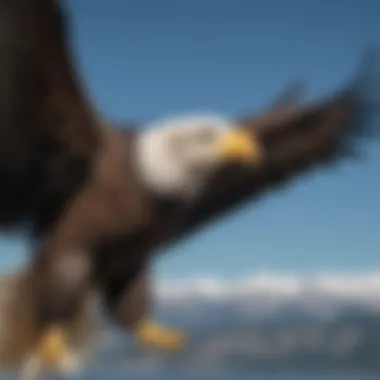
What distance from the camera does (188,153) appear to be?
98 cm

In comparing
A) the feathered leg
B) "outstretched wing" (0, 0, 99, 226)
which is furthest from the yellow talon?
"outstretched wing" (0, 0, 99, 226)

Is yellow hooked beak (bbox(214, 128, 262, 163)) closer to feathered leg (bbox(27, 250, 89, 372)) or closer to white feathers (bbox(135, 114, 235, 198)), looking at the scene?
white feathers (bbox(135, 114, 235, 198))

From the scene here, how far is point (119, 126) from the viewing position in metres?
1.03

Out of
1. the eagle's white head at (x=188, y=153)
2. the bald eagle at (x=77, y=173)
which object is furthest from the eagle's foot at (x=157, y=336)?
the eagle's white head at (x=188, y=153)

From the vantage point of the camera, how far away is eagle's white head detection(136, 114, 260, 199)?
0.97 metres

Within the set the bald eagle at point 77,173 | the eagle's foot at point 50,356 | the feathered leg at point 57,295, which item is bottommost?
the eagle's foot at point 50,356

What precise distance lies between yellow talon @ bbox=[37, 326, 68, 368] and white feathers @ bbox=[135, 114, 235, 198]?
5.4 inches

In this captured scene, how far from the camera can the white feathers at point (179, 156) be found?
0.97 meters

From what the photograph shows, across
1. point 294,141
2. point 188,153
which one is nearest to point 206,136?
point 188,153

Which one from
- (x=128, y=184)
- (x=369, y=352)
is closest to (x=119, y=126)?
(x=128, y=184)

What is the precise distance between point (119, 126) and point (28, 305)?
168mm

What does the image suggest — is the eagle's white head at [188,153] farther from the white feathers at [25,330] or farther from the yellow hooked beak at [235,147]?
the white feathers at [25,330]

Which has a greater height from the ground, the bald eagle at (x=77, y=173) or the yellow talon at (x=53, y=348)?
the bald eagle at (x=77, y=173)

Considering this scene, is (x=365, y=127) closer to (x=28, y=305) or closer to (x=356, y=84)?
(x=356, y=84)
